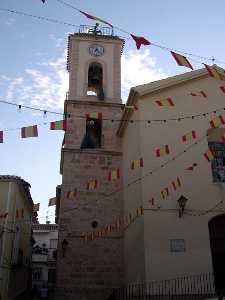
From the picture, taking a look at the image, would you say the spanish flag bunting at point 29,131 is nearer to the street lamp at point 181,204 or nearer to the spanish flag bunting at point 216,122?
the street lamp at point 181,204

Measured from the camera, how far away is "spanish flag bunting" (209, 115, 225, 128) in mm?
12554

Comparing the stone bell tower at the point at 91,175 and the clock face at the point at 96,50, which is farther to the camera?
the clock face at the point at 96,50

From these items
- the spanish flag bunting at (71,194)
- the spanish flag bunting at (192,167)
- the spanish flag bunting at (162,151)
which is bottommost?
the spanish flag bunting at (71,194)

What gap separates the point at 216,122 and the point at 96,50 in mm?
7808

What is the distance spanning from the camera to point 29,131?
954 cm

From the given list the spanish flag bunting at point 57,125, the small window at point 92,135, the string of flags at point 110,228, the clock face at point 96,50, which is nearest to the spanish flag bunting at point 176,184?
the string of flags at point 110,228

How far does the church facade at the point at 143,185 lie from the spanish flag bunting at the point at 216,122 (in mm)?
34

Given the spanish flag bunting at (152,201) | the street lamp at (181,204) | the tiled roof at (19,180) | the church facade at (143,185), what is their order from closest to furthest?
the church facade at (143,185), the street lamp at (181,204), the spanish flag bunting at (152,201), the tiled roof at (19,180)

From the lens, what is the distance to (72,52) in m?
17.8

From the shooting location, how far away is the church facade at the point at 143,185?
11328mm

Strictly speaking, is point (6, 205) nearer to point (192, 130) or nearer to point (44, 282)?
point (192, 130)

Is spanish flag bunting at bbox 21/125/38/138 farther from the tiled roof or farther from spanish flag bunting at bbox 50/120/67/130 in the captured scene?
the tiled roof

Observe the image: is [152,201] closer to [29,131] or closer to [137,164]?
[137,164]

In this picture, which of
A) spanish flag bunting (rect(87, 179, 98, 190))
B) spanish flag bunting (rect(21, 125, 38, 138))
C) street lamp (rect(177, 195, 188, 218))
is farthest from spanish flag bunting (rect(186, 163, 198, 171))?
spanish flag bunting (rect(21, 125, 38, 138))
